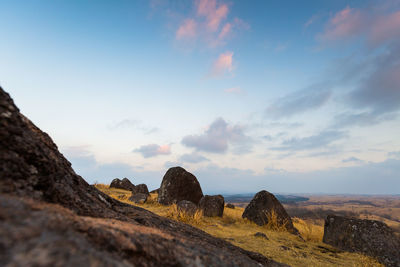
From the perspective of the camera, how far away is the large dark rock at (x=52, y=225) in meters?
0.83

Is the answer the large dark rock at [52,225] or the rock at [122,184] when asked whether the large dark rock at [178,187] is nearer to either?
the large dark rock at [52,225]

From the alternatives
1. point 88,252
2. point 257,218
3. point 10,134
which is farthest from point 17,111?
point 257,218

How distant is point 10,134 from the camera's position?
1579 millimetres

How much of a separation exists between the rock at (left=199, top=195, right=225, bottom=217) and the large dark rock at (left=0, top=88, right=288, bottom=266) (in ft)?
31.9

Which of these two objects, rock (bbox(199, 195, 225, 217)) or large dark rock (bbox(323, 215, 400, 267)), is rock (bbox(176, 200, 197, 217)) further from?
large dark rock (bbox(323, 215, 400, 267))

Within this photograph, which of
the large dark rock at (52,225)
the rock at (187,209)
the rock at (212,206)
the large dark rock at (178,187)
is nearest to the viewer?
the large dark rock at (52,225)

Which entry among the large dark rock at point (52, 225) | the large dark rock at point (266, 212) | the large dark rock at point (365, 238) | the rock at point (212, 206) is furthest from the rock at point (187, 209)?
the large dark rock at point (52, 225)

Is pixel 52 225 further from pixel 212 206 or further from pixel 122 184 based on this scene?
pixel 122 184

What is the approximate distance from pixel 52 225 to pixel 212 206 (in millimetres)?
10839

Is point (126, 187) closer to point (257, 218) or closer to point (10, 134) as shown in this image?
point (257, 218)

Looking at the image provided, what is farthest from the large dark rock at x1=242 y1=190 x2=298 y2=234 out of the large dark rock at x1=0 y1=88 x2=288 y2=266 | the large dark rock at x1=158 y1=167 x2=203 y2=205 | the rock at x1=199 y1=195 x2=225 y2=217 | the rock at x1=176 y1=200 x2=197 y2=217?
the large dark rock at x1=0 y1=88 x2=288 y2=266

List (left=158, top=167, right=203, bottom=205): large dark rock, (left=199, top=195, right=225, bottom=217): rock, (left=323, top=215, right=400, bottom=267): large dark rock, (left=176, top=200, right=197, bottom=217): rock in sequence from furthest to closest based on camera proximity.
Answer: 1. (left=158, top=167, right=203, bottom=205): large dark rock
2. (left=199, top=195, right=225, bottom=217): rock
3. (left=176, top=200, right=197, bottom=217): rock
4. (left=323, top=215, right=400, bottom=267): large dark rock

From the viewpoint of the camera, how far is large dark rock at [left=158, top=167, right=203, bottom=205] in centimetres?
1356

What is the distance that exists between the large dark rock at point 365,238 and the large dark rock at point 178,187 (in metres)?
8.27
